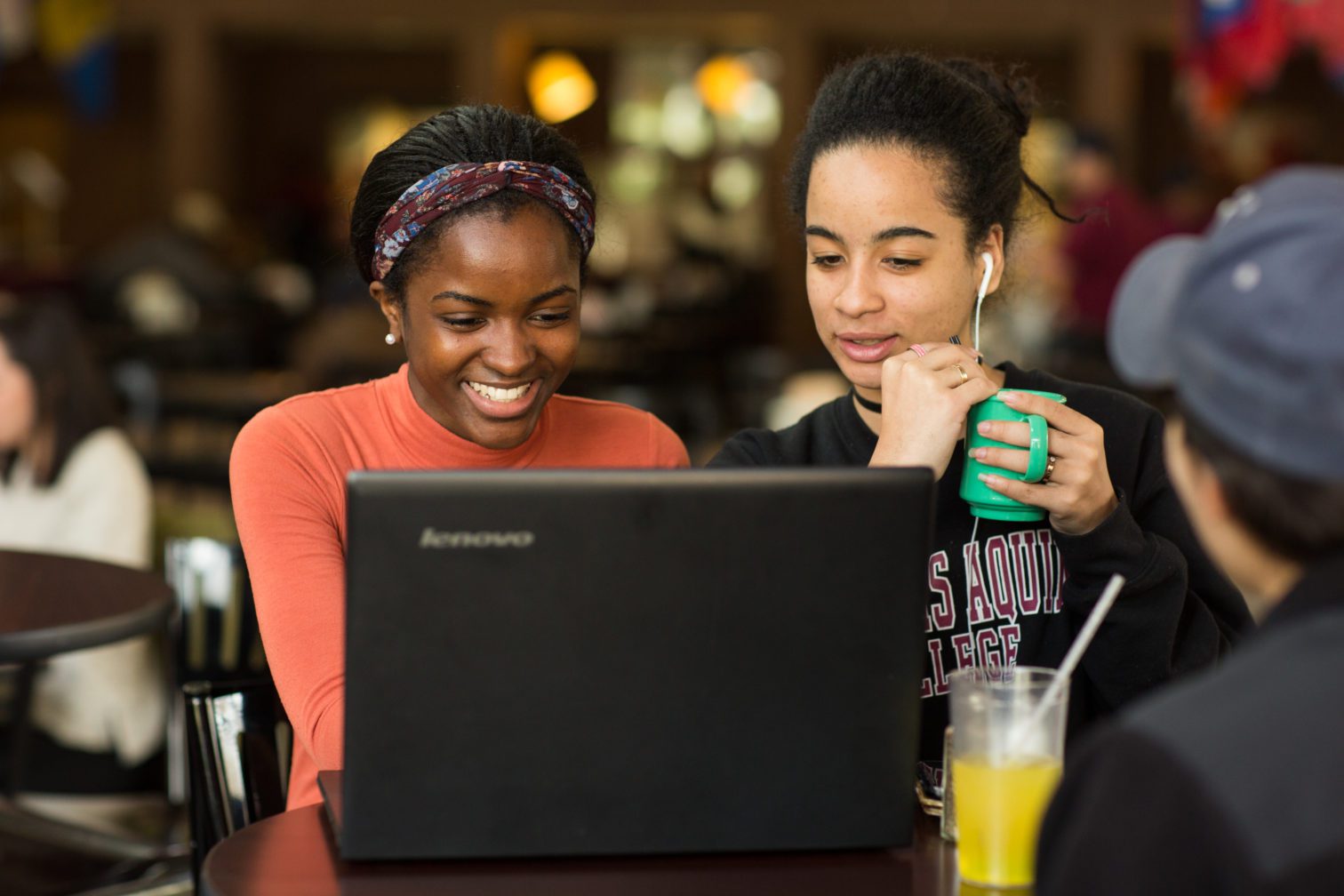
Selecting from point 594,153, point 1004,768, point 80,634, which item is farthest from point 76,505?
point 594,153

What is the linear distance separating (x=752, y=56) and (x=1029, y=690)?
10930 mm

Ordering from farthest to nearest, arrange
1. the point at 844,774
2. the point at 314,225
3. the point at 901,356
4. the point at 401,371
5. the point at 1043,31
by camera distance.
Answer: the point at 314,225 → the point at 1043,31 → the point at 401,371 → the point at 901,356 → the point at 844,774

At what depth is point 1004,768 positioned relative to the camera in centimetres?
103

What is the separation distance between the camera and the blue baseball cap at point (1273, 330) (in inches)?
29.7

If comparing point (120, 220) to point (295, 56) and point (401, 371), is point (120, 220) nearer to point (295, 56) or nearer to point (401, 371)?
point (295, 56)

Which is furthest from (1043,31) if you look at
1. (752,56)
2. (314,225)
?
(314,225)

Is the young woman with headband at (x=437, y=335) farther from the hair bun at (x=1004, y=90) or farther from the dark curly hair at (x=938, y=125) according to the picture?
the hair bun at (x=1004, y=90)

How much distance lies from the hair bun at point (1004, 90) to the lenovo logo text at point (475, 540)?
2.88ft

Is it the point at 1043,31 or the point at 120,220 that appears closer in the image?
the point at 1043,31

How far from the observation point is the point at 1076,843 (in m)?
0.74

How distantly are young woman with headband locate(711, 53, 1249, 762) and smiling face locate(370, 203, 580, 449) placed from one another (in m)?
0.21

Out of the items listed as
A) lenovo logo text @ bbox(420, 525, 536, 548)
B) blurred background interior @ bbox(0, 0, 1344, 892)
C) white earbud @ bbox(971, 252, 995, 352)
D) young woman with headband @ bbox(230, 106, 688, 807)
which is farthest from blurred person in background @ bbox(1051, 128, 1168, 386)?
lenovo logo text @ bbox(420, 525, 536, 548)

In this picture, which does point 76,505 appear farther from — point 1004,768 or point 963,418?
point 1004,768

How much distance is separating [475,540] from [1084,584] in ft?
2.17
